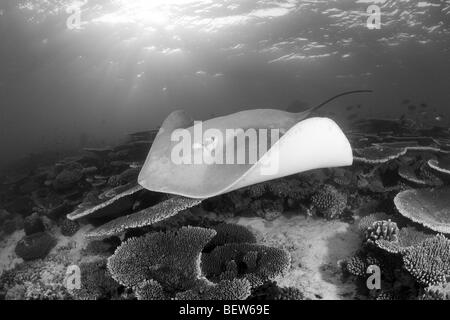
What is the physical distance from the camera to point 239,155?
307 cm

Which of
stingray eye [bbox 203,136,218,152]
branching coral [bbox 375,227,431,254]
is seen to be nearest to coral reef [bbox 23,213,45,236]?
stingray eye [bbox 203,136,218,152]

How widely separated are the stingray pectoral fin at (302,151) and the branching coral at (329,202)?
2118 mm

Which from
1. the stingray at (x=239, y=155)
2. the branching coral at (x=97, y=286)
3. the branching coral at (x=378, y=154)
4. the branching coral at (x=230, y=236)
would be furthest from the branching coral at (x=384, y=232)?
the branching coral at (x=97, y=286)

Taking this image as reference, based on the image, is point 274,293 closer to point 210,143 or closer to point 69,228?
point 210,143

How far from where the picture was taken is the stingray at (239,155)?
2.71 metres

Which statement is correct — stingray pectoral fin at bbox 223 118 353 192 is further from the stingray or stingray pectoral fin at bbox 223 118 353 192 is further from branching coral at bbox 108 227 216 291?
branching coral at bbox 108 227 216 291

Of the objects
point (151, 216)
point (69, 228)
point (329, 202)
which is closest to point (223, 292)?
point (151, 216)

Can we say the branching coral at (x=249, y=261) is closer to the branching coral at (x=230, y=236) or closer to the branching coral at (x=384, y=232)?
the branching coral at (x=230, y=236)

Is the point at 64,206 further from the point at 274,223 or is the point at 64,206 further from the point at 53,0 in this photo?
the point at 53,0

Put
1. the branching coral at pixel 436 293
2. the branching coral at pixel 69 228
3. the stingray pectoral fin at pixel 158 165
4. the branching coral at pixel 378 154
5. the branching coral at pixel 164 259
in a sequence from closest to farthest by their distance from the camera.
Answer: the branching coral at pixel 436 293
the stingray pectoral fin at pixel 158 165
the branching coral at pixel 164 259
the branching coral at pixel 378 154
the branching coral at pixel 69 228

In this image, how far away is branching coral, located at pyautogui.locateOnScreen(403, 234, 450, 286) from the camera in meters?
3.16

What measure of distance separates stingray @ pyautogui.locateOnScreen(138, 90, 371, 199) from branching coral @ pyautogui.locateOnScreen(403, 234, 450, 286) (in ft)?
4.43
